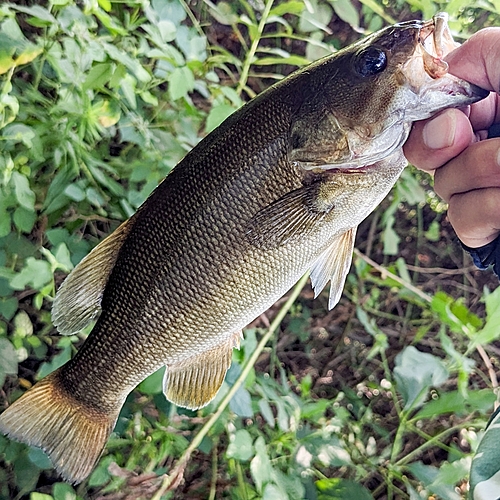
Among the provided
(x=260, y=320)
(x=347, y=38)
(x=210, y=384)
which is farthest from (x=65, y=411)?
(x=347, y=38)

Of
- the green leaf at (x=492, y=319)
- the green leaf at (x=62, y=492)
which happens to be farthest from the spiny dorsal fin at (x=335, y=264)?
the green leaf at (x=62, y=492)

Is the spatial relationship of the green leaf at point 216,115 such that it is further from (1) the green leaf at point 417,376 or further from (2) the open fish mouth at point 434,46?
(1) the green leaf at point 417,376

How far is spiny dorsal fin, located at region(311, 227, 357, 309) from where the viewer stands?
0.91 metres

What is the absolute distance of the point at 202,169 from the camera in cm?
85

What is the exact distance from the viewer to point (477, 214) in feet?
2.72

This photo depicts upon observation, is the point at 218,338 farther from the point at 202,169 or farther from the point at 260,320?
the point at 260,320

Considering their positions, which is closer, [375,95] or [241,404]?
[375,95]

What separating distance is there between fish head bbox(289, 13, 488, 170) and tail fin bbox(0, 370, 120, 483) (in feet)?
2.01

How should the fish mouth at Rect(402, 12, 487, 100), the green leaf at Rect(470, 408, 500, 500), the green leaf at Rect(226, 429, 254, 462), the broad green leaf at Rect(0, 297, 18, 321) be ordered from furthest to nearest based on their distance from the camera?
the broad green leaf at Rect(0, 297, 18, 321) < the green leaf at Rect(226, 429, 254, 462) < the green leaf at Rect(470, 408, 500, 500) < the fish mouth at Rect(402, 12, 487, 100)

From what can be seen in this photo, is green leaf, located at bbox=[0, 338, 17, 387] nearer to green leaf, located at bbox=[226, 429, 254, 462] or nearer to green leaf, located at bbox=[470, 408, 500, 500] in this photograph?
green leaf, located at bbox=[226, 429, 254, 462]

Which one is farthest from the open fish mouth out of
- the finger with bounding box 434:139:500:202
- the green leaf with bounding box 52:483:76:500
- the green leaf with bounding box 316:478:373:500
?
the green leaf with bounding box 52:483:76:500

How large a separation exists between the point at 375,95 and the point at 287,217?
23 cm

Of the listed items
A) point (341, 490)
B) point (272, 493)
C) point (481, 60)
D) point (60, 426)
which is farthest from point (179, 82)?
point (341, 490)

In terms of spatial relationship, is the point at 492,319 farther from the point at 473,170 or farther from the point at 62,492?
the point at 62,492
